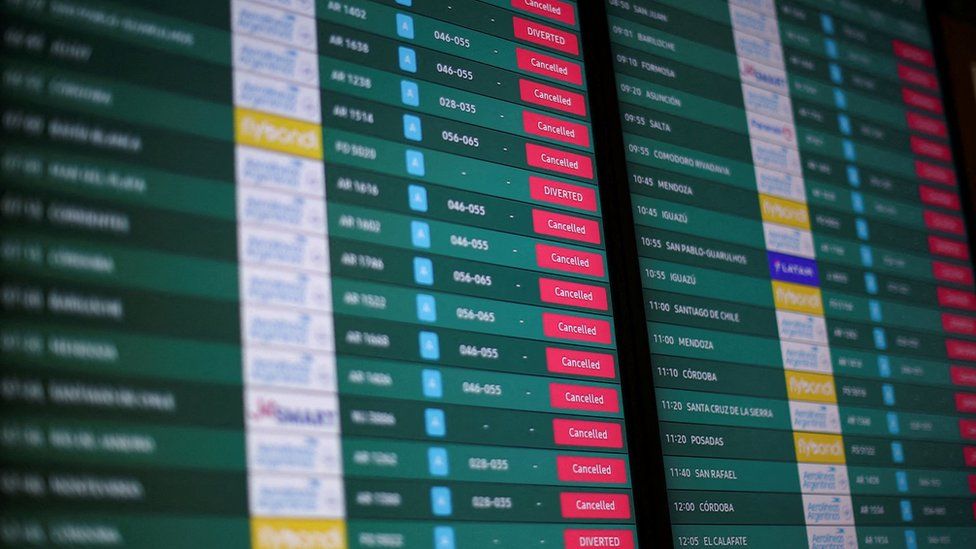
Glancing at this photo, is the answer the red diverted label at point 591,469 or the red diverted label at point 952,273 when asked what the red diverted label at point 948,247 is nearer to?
the red diverted label at point 952,273

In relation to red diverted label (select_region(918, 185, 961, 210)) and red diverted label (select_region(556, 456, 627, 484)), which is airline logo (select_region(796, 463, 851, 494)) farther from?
red diverted label (select_region(918, 185, 961, 210))

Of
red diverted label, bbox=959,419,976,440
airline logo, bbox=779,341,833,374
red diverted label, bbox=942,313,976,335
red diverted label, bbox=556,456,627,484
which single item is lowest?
red diverted label, bbox=556,456,627,484

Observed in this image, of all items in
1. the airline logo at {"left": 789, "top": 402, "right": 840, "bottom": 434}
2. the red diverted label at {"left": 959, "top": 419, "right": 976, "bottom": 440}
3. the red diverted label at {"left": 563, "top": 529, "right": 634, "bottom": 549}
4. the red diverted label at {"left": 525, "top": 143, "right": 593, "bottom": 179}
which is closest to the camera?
the red diverted label at {"left": 563, "top": 529, "right": 634, "bottom": 549}

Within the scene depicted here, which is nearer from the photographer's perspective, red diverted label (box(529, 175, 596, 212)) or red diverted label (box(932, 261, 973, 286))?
red diverted label (box(529, 175, 596, 212))

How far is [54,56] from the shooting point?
5.27 ft

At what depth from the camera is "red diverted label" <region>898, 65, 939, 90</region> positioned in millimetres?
3016

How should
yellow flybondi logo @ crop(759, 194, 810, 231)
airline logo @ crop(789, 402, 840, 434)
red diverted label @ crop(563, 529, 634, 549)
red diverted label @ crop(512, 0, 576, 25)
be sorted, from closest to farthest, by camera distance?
red diverted label @ crop(563, 529, 634, 549) → red diverted label @ crop(512, 0, 576, 25) → airline logo @ crop(789, 402, 840, 434) → yellow flybondi logo @ crop(759, 194, 810, 231)

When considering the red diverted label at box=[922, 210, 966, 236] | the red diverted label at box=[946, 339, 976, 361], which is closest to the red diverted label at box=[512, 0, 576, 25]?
the red diverted label at box=[922, 210, 966, 236]

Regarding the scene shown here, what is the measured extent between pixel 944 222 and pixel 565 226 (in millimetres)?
1300

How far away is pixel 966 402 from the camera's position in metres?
2.76

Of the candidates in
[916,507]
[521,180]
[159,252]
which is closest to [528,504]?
[521,180]

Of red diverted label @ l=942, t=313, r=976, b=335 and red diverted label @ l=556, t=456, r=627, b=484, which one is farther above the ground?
red diverted label @ l=942, t=313, r=976, b=335

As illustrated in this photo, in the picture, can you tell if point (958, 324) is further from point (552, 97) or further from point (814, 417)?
point (552, 97)

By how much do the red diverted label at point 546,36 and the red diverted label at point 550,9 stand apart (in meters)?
0.03
